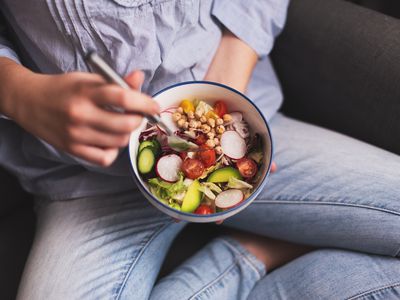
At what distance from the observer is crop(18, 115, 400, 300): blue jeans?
85 centimetres

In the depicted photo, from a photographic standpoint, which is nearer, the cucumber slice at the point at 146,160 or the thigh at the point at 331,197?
the cucumber slice at the point at 146,160

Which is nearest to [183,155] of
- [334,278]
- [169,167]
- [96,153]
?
[169,167]

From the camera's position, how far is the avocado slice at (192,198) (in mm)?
716

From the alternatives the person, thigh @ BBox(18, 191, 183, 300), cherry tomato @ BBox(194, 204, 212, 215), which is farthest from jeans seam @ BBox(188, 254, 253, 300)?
cherry tomato @ BBox(194, 204, 212, 215)

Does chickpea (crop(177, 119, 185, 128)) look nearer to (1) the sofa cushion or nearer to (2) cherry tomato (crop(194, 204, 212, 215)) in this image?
(2) cherry tomato (crop(194, 204, 212, 215))

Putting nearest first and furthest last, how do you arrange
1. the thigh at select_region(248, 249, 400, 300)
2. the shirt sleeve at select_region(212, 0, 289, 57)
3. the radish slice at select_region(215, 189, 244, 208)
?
the radish slice at select_region(215, 189, 244, 208), the thigh at select_region(248, 249, 400, 300), the shirt sleeve at select_region(212, 0, 289, 57)

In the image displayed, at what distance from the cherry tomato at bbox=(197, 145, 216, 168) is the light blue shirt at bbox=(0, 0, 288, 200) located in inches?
7.5

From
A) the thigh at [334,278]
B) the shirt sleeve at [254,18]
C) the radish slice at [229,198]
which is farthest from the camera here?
the shirt sleeve at [254,18]

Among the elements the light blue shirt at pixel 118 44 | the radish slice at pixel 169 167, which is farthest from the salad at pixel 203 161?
the light blue shirt at pixel 118 44

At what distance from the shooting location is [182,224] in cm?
100

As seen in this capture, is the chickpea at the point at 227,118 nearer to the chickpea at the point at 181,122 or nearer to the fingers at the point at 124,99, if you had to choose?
the chickpea at the point at 181,122

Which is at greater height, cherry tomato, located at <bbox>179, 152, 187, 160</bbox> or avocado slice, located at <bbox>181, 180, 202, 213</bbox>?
cherry tomato, located at <bbox>179, 152, 187, 160</bbox>

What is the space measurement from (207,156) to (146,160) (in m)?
0.11

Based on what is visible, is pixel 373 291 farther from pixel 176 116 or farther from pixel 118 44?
pixel 118 44
